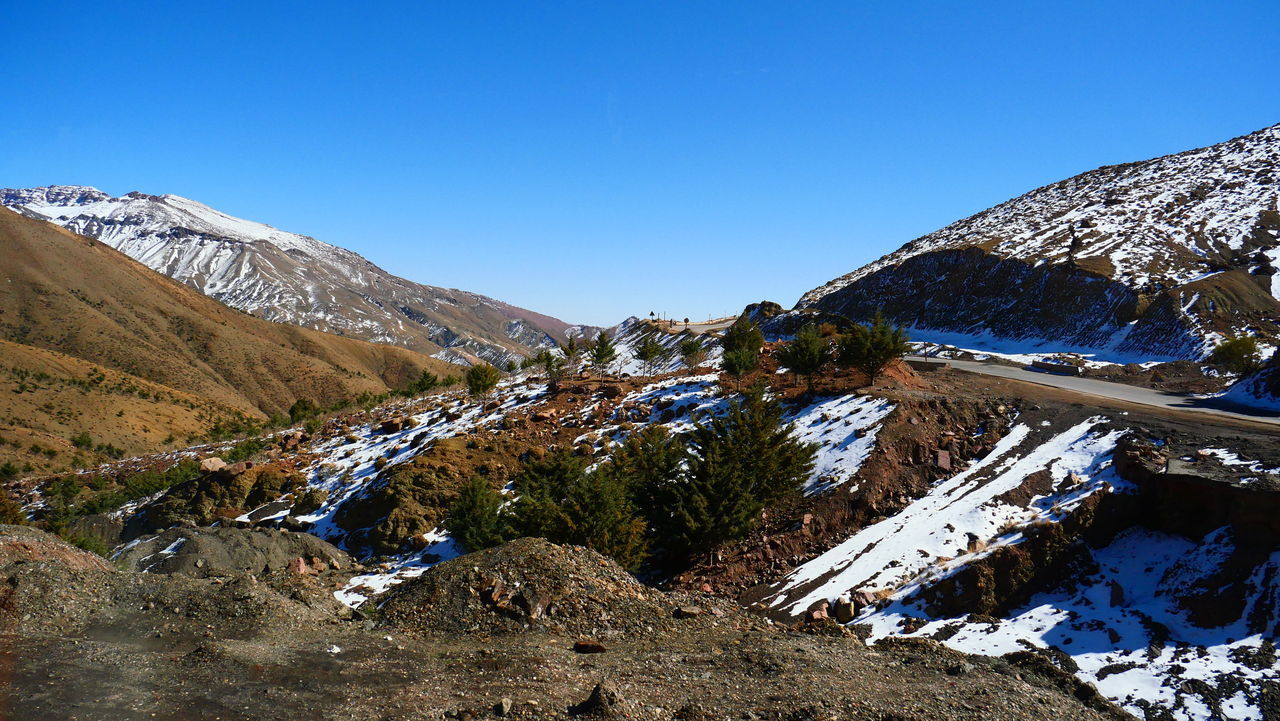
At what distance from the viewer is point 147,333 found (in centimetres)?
10462

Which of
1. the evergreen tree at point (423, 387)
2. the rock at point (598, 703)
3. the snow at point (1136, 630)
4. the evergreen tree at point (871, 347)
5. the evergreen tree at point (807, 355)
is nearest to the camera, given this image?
the rock at point (598, 703)

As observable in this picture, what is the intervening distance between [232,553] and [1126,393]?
36134 mm

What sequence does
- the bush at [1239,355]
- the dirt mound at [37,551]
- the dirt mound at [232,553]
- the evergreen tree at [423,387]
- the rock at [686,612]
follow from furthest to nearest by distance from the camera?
the evergreen tree at [423,387], the bush at [1239,355], the dirt mound at [232,553], the rock at [686,612], the dirt mound at [37,551]

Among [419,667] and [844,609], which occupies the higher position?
[419,667]

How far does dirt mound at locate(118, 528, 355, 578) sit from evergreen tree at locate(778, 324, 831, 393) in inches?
754

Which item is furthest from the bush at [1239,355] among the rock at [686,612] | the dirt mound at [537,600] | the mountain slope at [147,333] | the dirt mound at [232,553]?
the mountain slope at [147,333]

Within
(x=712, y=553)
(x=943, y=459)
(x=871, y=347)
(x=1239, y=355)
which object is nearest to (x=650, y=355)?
(x=871, y=347)

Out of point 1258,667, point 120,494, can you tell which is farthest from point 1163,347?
point 120,494

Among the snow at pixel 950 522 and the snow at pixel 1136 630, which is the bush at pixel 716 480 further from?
the snow at pixel 1136 630

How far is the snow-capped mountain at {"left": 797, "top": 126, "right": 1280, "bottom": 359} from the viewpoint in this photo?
1884 inches

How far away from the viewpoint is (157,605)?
13031 mm

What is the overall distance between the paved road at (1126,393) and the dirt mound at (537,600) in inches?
805

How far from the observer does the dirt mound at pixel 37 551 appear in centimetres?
1391

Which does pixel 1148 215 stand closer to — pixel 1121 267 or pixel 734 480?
pixel 1121 267
